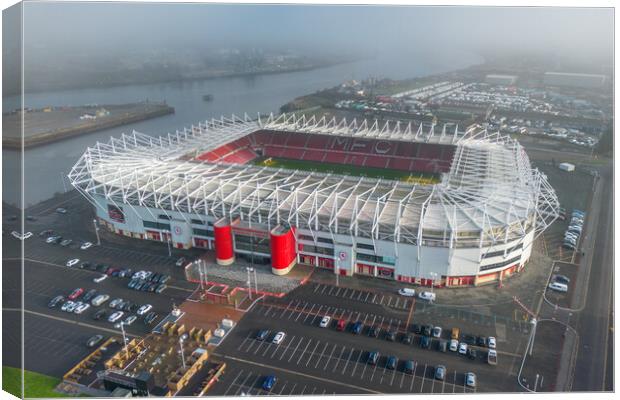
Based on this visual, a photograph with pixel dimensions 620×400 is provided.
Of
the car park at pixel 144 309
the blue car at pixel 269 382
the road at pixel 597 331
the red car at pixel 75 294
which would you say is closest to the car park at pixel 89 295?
the red car at pixel 75 294

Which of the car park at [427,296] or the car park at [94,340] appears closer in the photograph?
the car park at [94,340]

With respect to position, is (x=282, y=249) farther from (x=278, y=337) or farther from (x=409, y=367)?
(x=409, y=367)

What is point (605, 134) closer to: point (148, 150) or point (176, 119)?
point (148, 150)

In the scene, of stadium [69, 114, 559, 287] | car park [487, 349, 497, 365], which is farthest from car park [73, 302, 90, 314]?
car park [487, 349, 497, 365]

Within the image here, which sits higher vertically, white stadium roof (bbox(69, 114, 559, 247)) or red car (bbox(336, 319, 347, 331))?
white stadium roof (bbox(69, 114, 559, 247))

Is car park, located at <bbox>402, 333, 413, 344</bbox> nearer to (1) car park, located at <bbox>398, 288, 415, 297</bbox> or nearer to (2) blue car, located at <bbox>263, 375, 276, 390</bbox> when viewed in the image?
(1) car park, located at <bbox>398, 288, 415, 297</bbox>

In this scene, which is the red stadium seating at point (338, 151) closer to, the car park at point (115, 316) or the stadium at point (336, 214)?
the stadium at point (336, 214)
